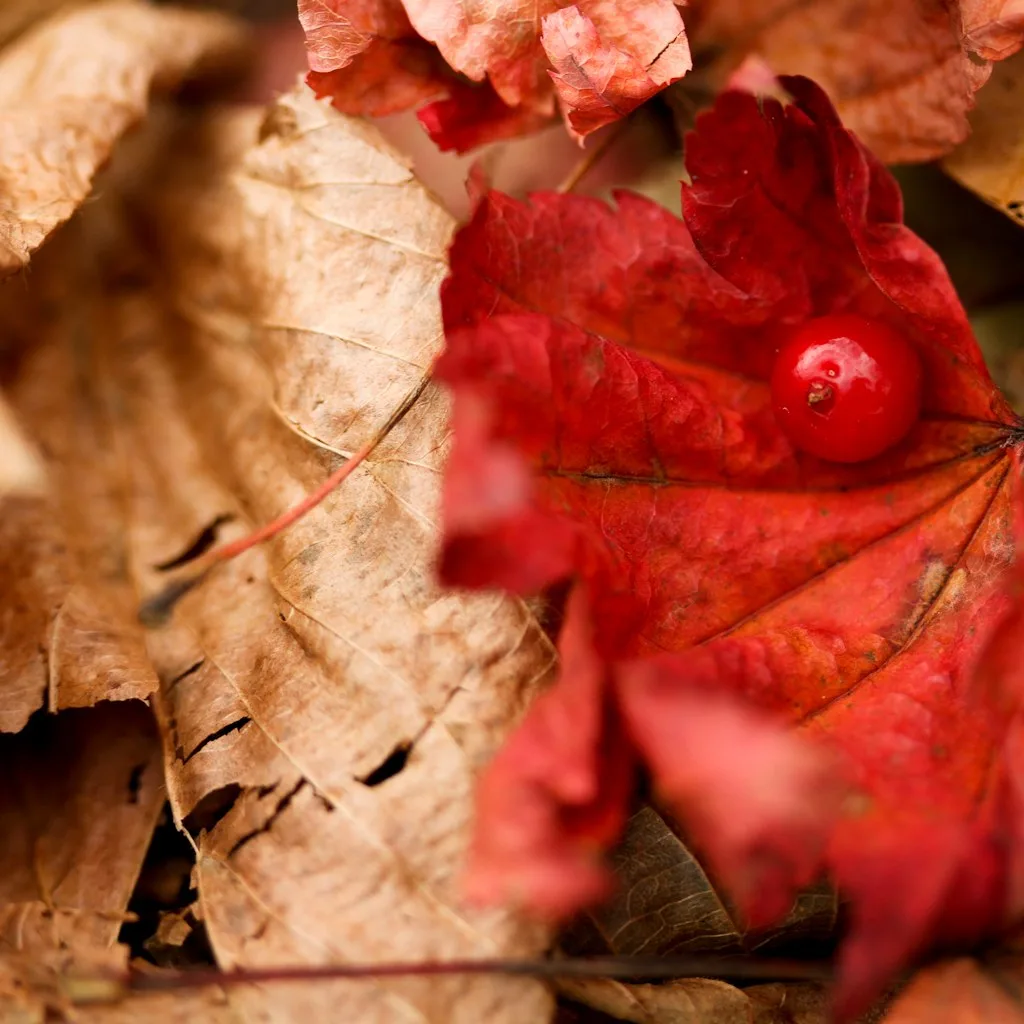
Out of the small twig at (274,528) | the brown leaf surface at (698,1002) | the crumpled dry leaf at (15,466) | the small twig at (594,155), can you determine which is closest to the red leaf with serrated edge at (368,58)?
the small twig at (594,155)

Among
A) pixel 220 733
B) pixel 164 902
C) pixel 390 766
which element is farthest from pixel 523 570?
pixel 164 902

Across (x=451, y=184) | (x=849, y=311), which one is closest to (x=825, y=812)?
(x=849, y=311)

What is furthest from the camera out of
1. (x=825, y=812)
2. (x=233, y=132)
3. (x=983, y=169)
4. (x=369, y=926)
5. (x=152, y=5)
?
(x=152, y=5)

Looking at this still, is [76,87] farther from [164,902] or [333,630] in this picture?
[164,902]

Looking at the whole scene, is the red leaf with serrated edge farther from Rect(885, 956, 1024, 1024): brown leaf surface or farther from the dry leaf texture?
Rect(885, 956, 1024, 1024): brown leaf surface

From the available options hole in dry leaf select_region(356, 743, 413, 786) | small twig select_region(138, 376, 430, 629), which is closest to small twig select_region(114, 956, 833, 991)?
hole in dry leaf select_region(356, 743, 413, 786)

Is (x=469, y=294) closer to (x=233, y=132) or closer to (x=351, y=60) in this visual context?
(x=351, y=60)
